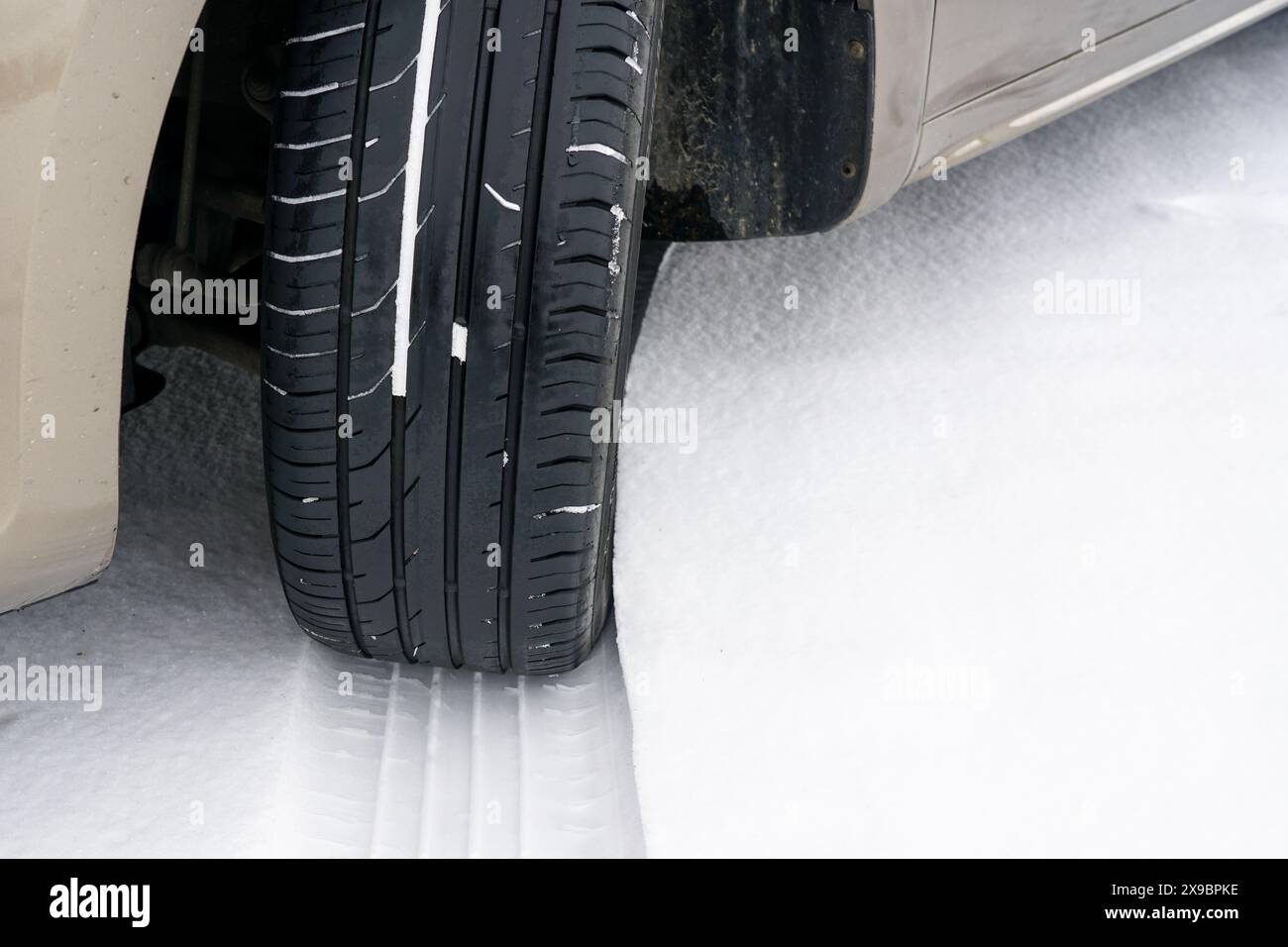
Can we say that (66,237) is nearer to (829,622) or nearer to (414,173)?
(414,173)

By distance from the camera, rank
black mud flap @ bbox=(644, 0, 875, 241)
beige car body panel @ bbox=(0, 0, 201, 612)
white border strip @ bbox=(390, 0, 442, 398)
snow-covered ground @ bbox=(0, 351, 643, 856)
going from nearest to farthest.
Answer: beige car body panel @ bbox=(0, 0, 201, 612), white border strip @ bbox=(390, 0, 442, 398), snow-covered ground @ bbox=(0, 351, 643, 856), black mud flap @ bbox=(644, 0, 875, 241)

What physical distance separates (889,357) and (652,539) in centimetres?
62

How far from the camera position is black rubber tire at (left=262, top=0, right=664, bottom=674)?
4.30ft

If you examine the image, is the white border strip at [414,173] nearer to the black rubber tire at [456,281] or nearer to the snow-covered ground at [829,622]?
the black rubber tire at [456,281]

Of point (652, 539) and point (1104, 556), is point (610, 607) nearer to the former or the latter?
point (652, 539)

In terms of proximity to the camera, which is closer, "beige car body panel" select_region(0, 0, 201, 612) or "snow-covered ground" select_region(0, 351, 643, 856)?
"beige car body panel" select_region(0, 0, 201, 612)

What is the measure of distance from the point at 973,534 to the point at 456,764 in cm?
80

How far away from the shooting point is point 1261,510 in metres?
1.82

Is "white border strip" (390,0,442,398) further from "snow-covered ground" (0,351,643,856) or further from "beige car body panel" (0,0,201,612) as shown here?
"snow-covered ground" (0,351,643,856)

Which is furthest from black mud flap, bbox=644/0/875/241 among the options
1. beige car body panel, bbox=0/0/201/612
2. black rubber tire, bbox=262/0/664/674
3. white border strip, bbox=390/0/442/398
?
beige car body panel, bbox=0/0/201/612

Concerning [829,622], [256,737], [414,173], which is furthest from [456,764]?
[414,173]

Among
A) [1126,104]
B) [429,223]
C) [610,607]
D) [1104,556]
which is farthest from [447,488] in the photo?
[1126,104]

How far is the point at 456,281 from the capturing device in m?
1.34

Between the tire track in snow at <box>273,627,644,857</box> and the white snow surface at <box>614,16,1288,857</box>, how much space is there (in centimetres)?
6
